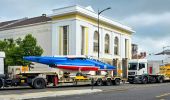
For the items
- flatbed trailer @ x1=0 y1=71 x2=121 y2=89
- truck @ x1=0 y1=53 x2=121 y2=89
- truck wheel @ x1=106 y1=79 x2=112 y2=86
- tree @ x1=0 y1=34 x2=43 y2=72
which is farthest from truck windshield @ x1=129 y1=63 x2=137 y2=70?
tree @ x1=0 y1=34 x2=43 y2=72

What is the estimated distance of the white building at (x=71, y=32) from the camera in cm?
6812

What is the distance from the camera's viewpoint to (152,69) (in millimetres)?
52125

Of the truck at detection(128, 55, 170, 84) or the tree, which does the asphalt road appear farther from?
the tree

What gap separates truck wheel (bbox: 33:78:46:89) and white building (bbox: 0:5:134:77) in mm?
28594

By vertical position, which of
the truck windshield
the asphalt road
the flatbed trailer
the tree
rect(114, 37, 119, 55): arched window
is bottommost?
the asphalt road

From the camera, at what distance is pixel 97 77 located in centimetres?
4256

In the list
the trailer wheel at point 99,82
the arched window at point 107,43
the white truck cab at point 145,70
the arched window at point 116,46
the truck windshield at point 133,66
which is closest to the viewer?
the trailer wheel at point 99,82

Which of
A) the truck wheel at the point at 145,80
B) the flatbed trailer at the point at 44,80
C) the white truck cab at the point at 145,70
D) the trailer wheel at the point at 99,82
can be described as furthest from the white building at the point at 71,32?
the flatbed trailer at the point at 44,80

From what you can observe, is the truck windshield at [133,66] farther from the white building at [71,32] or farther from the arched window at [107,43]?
the arched window at [107,43]

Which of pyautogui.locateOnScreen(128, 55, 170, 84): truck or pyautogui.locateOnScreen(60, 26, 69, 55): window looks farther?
pyautogui.locateOnScreen(60, 26, 69, 55): window

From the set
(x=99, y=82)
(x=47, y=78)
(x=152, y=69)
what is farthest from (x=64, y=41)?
(x=47, y=78)

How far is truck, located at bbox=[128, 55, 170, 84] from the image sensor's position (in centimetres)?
5144

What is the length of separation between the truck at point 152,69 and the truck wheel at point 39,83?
17.6 meters

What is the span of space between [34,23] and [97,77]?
3457cm
